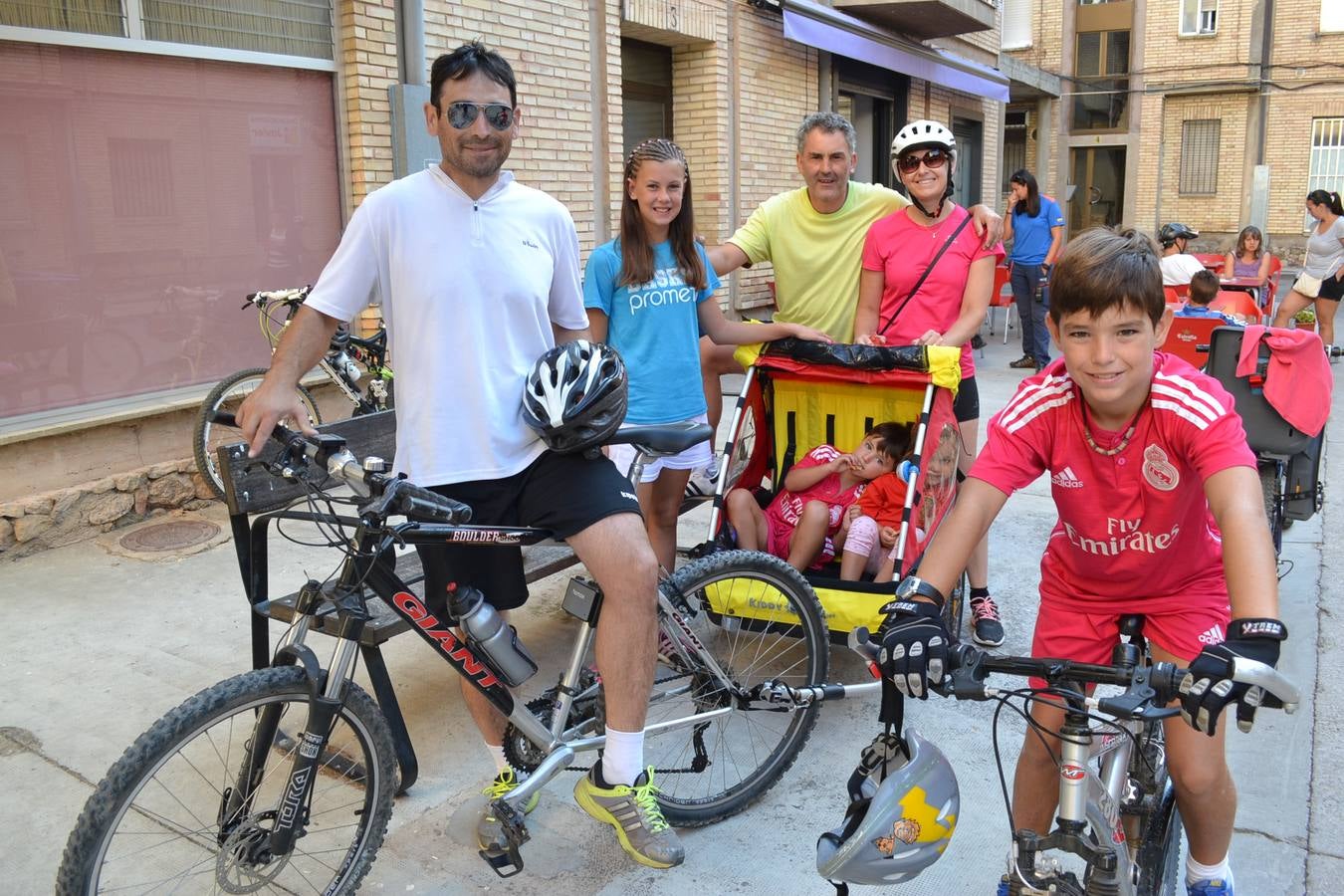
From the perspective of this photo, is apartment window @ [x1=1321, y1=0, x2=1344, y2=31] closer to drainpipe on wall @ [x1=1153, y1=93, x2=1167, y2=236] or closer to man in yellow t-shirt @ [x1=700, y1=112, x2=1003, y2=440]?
drainpipe on wall @ [x1=1153, y1=93, x2=1167, y2=236]

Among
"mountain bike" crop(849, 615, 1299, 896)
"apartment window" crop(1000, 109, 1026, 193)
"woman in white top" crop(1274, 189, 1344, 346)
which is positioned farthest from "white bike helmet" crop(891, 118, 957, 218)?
"apartment window" crop(1000, 109, 1026, 193)

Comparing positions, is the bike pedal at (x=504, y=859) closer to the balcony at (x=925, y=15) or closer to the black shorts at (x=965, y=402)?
the black shorts at (x=965, y=402)

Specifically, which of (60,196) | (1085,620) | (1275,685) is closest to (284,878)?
(1085,620)

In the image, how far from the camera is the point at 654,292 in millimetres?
4152

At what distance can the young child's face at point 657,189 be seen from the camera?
160 inches

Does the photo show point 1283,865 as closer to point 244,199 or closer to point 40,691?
point 40,691

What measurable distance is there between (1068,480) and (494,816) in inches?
68.4

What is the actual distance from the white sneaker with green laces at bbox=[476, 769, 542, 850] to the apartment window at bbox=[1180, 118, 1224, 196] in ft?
107

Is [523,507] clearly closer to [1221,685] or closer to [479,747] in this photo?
[479,747]

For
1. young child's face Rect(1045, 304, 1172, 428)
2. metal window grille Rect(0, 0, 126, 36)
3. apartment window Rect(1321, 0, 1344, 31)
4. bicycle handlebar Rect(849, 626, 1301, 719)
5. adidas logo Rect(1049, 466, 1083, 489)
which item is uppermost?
apartment window Rect(1321, 0, 1344, 31)

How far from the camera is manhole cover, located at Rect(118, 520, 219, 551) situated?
19.6ft

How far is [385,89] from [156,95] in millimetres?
1544

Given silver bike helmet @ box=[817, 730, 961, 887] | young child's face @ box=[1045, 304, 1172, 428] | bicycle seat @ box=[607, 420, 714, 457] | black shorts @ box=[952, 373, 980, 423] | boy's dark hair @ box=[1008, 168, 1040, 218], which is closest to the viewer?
silver bike helmet @ box=[817, 730, 961, 887]

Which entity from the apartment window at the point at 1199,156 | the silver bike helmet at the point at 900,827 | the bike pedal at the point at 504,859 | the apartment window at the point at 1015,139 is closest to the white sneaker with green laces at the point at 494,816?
the bike pedal at the point at 504,859
